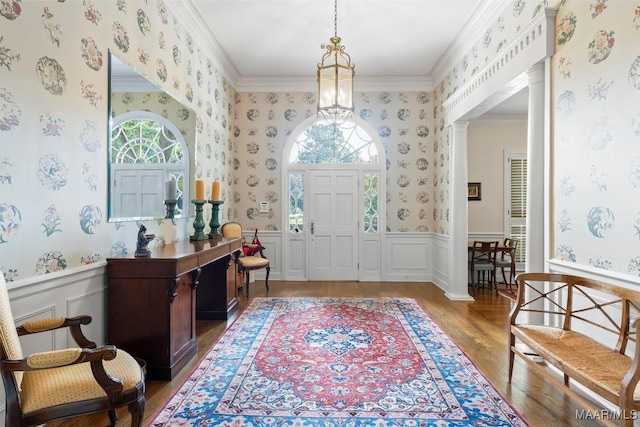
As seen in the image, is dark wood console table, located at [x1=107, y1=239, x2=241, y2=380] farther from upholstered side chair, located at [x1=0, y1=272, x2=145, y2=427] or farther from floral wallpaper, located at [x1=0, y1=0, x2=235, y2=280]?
upholstered side chair, located at [x1=0, y1=272, x2=145, y2=427]

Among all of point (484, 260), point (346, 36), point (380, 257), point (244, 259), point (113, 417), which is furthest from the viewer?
point (380, 257)

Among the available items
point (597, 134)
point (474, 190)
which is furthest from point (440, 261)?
point (597, 134)

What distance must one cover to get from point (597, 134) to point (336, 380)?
2442mm

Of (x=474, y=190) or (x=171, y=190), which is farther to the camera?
(x=474, y=190)

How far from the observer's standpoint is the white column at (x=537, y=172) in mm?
2922

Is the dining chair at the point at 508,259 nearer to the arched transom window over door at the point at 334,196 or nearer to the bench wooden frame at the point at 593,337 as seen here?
the arched transom window over door at the point at 334,196

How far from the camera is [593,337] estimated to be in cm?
233

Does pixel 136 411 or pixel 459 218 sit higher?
pixel 459 218

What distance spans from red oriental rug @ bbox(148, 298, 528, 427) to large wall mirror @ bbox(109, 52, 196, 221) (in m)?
1.43

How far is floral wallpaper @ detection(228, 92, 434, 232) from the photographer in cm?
602

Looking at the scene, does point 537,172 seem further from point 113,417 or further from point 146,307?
point 113,417

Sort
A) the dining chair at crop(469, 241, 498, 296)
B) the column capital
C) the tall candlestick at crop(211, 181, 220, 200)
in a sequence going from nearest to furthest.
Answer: the column capital → the tall candlestick at crop(211, 181, 220, 200) → the dining chair at crop(469, 241, 498, 296)

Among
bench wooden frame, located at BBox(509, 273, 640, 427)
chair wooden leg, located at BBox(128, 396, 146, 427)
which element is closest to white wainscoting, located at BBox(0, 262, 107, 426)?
chair wooden leg, located at BBox(128, 396, 146, 427)

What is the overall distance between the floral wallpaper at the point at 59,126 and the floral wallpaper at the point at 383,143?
291cm
